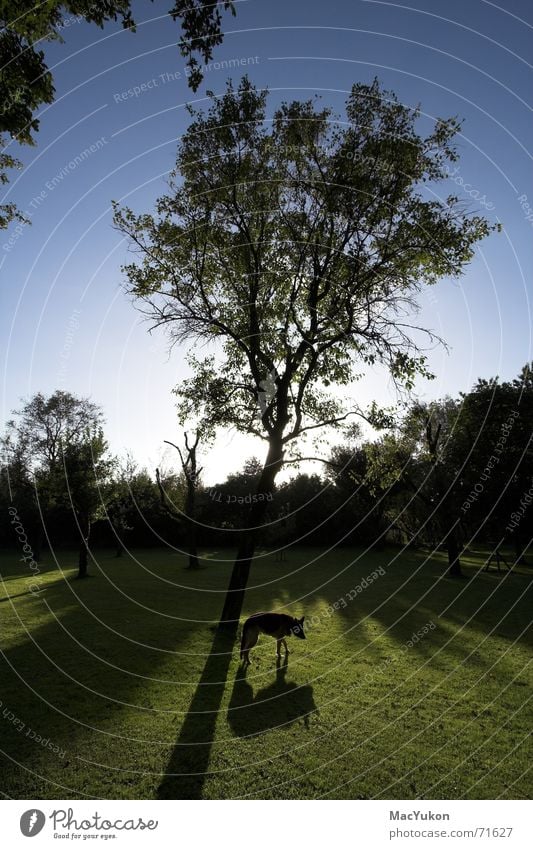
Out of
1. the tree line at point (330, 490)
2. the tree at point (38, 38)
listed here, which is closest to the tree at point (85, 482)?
the tree line at point (330, 490)

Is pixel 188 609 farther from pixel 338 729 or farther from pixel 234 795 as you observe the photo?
pixel 234 795

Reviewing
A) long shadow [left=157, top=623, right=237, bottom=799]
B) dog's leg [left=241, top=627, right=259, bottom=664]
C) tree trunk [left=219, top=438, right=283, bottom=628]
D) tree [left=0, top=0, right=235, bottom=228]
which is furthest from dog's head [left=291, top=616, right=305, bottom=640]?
tree [left=0, top=0, right=235, bottom=228]

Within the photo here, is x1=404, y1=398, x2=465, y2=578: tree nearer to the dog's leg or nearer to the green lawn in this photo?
the green lawn

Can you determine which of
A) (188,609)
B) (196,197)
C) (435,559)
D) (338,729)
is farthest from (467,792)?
(435,559)

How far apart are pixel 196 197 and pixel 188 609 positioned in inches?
789

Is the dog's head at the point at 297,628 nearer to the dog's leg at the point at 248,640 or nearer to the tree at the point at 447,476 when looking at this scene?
the dog's leg at the point at 248,640

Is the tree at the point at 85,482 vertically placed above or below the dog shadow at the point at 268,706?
above

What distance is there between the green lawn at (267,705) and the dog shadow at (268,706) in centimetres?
6

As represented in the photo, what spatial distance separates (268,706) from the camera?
10.1m

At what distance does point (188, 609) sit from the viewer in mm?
21844

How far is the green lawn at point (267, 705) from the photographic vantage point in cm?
711

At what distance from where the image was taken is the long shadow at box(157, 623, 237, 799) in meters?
6.91

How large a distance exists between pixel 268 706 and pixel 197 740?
7.60ft

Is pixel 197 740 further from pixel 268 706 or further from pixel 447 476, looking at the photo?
pixel 447 476
